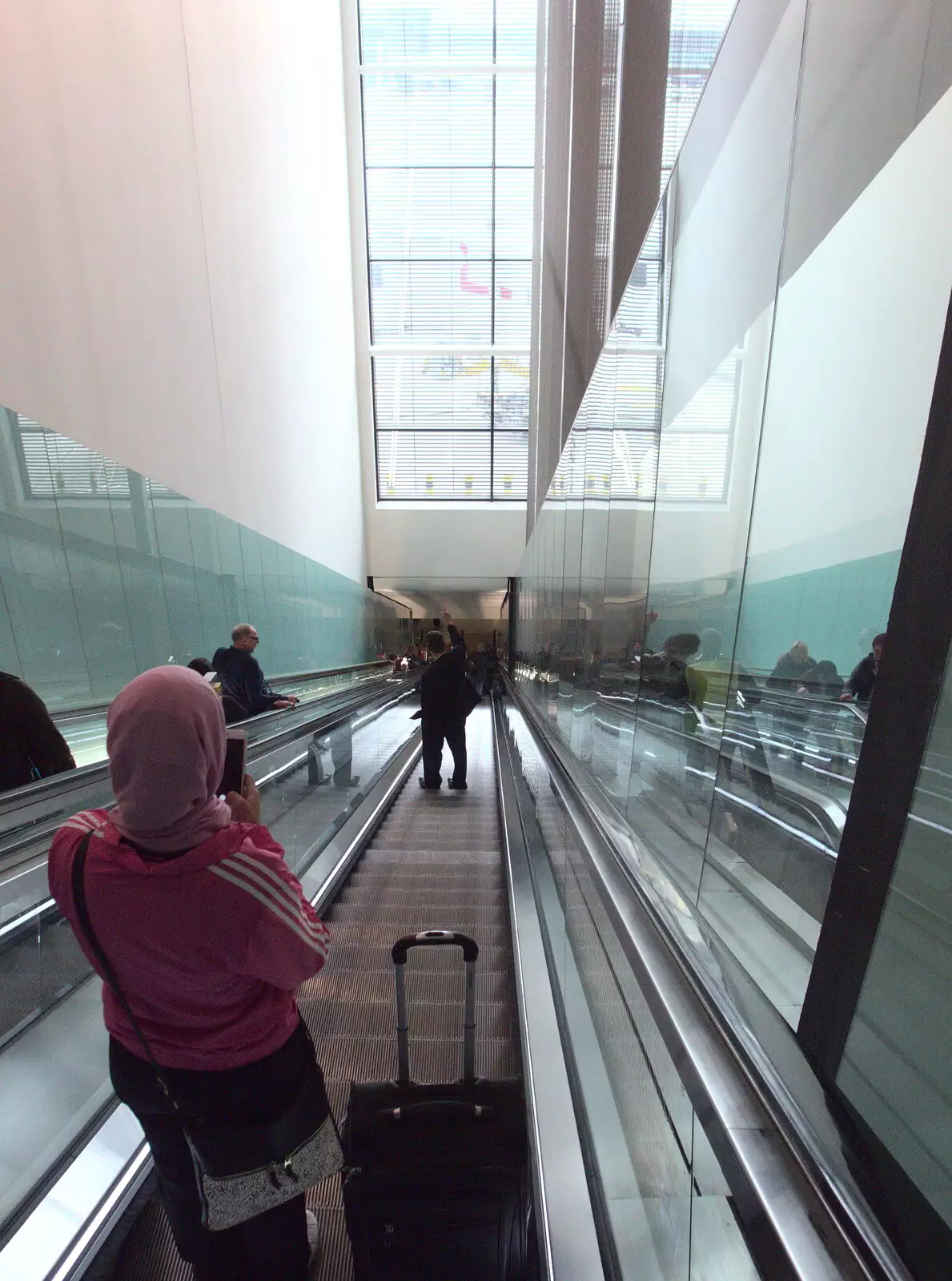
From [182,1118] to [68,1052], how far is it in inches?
38.0

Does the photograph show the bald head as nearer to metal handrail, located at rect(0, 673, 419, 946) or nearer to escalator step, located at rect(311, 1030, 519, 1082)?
metal handrail, located at rect(0, 673, 419, 946)

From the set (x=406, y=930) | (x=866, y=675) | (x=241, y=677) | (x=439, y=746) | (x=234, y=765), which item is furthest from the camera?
(x=439, y=746)

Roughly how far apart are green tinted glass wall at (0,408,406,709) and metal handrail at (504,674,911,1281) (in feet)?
12.9

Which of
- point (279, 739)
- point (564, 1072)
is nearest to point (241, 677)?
point (279, 739)

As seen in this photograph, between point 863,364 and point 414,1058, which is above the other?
point 863,364

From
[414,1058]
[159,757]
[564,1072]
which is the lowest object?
[414,1058]

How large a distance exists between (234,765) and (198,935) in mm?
422

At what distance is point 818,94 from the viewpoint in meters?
1.57

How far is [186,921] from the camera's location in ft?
4.09

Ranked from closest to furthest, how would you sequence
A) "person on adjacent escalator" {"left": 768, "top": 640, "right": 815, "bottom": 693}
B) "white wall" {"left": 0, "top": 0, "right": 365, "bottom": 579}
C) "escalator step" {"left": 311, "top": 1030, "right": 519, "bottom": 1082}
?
"person on adjacent escalator" {"left": 768, "top": 640, "right": 815, "bottom": 693} < "escalator step" {"left": 311, "top": 1030, "right": 519, "bottom": 1082} < "white wall" {"left": 0, "top": 0, "right": 365, "bottom": 579}

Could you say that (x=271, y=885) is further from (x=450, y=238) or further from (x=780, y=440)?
(x=450, y=238)

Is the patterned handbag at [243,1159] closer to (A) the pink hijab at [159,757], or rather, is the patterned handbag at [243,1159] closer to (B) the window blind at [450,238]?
(A) the pink hijab at [159,757]

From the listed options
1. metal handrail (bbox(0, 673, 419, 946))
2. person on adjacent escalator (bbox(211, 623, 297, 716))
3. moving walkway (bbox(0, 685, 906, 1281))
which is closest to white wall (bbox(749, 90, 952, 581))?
moving walkway (bbox(0, 685, 906, 1281))

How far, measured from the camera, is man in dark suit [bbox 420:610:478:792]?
780 centimetres
